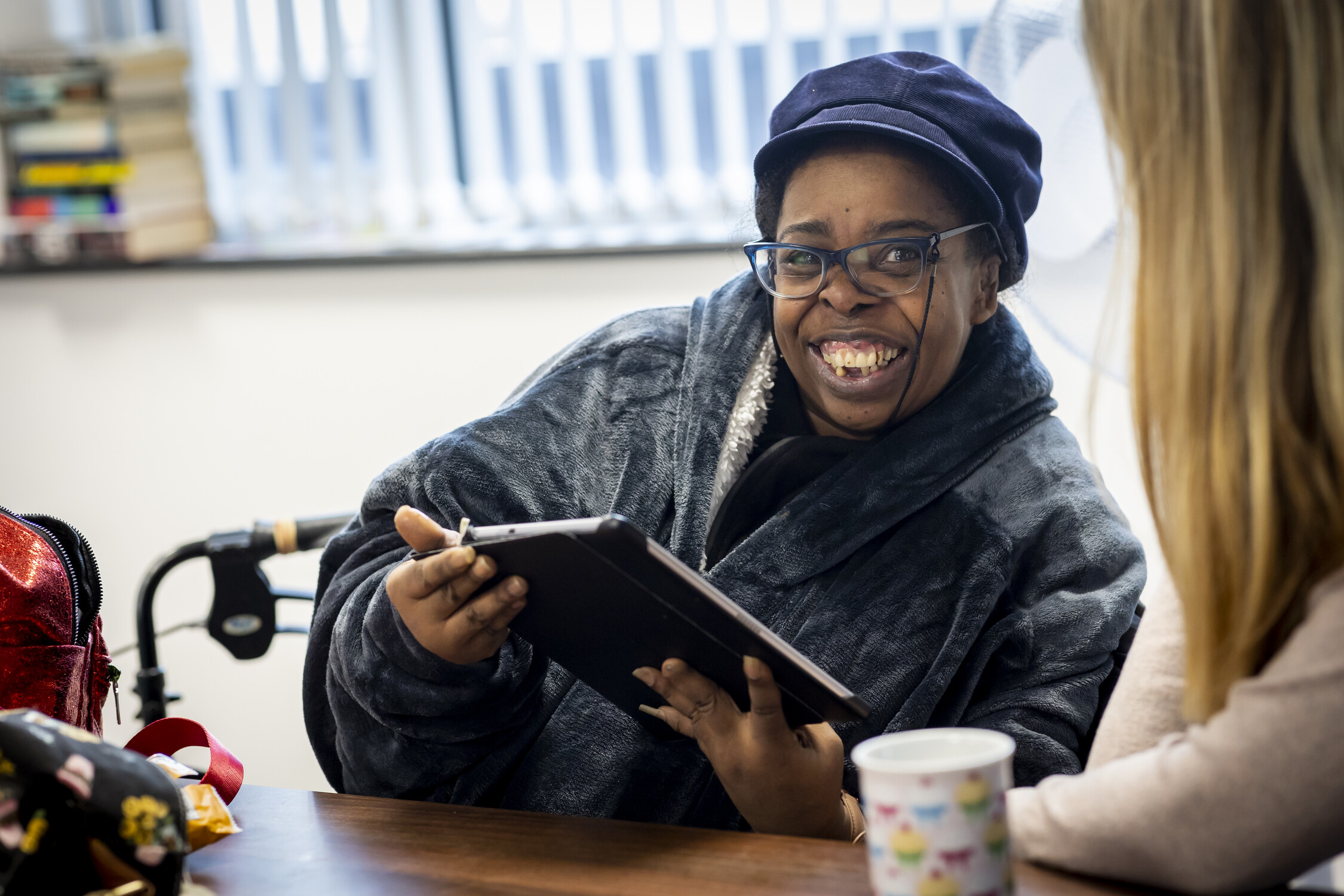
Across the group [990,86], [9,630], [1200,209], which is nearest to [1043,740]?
[1200,209]

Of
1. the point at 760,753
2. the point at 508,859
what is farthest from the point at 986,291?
the point at 508,859

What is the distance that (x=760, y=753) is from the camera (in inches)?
37.9

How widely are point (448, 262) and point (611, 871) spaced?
1792 mm

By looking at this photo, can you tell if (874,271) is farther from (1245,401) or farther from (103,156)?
(103,156)

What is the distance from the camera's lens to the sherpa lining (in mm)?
1326

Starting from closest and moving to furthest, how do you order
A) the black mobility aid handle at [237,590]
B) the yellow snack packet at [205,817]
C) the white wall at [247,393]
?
1. the yellow snack packet at [205,817]
2. the black mobility aid handle at [237,590]
3. the white wall at [247,393]

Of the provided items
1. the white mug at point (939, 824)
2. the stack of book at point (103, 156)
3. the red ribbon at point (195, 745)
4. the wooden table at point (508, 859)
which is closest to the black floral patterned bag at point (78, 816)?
the wooden table at point (508, 859)

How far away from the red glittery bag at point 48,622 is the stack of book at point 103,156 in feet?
5.77

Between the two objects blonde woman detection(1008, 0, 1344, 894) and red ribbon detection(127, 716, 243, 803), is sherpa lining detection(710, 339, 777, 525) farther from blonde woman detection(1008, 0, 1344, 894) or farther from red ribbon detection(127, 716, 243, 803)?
blonde woman detection(1008, 0, 1344, 894)

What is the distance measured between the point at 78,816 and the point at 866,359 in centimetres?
86

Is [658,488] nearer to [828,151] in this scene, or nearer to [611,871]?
[828,151]

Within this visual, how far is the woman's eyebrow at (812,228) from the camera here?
127 cm

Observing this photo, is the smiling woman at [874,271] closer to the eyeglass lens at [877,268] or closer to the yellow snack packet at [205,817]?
the eyeglass lens at [877,268]

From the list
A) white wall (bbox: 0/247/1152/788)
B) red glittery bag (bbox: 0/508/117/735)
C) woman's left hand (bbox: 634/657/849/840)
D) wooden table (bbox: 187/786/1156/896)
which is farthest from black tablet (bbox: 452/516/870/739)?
white wall (bbox: 0/247/1152/788)
